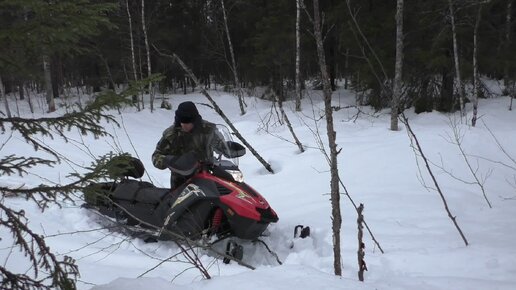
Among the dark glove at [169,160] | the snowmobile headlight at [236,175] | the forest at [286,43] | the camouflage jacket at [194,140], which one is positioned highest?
the forest at [286,43]

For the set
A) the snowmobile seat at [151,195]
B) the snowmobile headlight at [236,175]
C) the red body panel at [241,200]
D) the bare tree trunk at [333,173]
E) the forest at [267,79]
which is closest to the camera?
the forest at [267,79]

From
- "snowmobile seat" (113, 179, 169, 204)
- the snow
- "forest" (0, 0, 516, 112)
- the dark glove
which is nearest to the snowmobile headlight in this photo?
the dark glove

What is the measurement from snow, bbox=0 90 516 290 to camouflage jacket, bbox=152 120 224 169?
2.83 feet

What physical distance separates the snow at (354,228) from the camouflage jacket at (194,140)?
86cm

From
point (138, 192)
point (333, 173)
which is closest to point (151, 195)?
point (138, 192)

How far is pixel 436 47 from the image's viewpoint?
12258mm

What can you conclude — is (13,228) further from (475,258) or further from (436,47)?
(436,47)

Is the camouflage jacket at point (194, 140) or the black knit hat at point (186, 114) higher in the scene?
the black knit hat at point (186, 114)

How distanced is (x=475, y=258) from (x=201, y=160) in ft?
9.17

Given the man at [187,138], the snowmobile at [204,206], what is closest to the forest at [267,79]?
the snowmobile at [204,206]

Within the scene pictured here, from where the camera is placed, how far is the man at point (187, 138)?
15.7 feet

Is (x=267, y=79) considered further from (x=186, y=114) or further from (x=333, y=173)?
(x=333, y=173)

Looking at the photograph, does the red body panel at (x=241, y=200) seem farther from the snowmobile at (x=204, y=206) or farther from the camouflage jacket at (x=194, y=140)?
the camouflage jacket at (x=194, y=140)

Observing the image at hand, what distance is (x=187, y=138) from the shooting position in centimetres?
492
